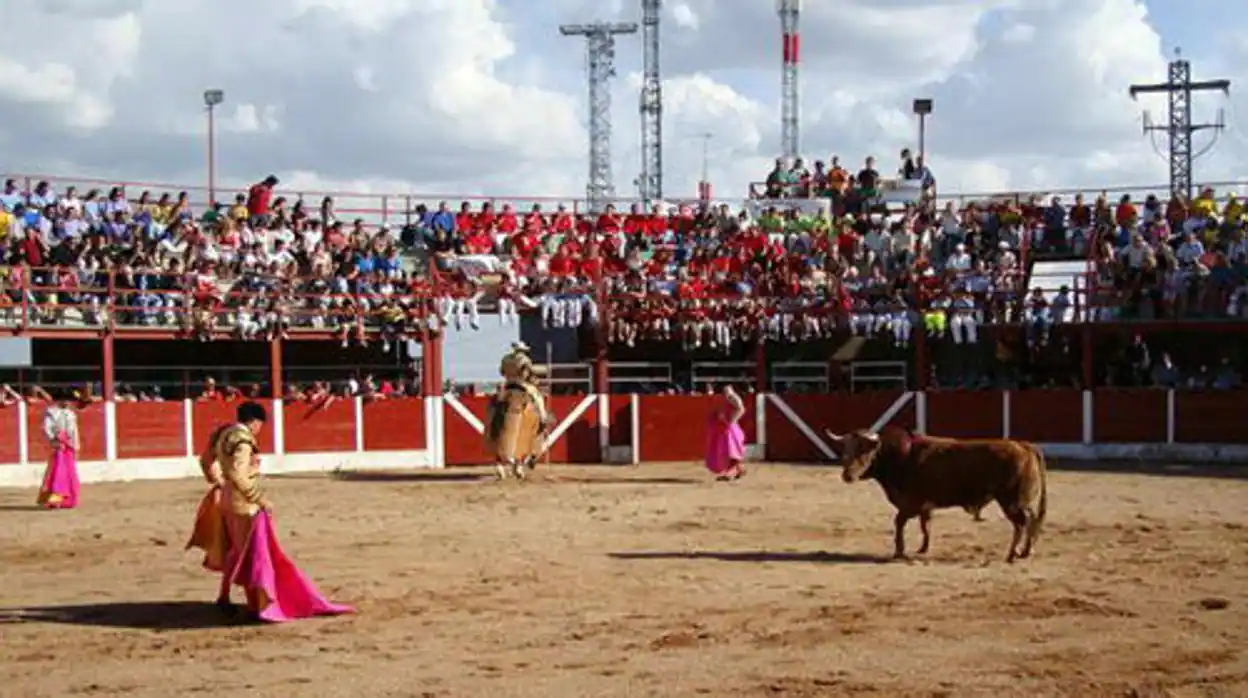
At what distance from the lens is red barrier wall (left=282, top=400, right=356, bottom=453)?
22969mm

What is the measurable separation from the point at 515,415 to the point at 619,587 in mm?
9862

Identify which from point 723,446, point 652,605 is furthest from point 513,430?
point 652,605

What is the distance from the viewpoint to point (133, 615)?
10047 millimetres

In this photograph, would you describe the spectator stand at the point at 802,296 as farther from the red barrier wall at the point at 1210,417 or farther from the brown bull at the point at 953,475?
Answer: the brown bull at the point at 953,475

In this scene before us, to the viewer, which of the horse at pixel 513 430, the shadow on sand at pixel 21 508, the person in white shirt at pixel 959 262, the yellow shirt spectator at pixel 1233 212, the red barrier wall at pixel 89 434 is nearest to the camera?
the shadow on sand at pixel 21 508

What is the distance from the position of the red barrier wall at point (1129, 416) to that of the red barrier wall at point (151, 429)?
12.5m

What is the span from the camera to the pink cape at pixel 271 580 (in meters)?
9.59

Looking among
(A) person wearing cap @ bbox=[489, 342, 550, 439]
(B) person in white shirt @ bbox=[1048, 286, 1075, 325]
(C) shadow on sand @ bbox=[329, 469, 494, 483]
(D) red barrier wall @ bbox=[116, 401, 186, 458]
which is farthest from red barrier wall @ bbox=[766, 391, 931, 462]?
(D) red barrier wall @ bbox=[116, 401, 186, 458]

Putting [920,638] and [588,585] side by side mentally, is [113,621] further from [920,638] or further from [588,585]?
[920,638]

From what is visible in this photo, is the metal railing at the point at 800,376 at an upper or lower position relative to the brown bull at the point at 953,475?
upper

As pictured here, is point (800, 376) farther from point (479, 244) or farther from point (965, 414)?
point (479, 244)

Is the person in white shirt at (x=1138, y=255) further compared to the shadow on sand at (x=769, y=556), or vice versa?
the person in white shirt at (x=1138, y=255)

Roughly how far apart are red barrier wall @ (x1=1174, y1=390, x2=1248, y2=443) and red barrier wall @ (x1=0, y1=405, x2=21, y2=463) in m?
15.3

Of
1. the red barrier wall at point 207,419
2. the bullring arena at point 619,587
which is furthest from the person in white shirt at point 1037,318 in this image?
the red barrier wall at point 207,419
